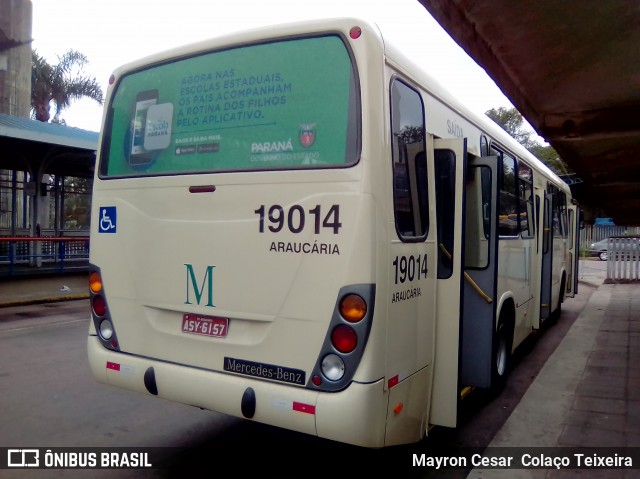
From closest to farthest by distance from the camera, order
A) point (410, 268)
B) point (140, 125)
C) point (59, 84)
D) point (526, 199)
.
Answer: point (410, 268) → point (140, 125) → point (526, 199) → point (59, 84)

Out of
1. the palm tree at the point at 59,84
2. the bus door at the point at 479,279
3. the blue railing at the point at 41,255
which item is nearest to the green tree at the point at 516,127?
the palm tree at the point at 59,84

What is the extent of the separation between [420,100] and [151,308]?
2473mm

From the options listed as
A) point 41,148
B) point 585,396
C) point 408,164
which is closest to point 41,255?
point 41,148

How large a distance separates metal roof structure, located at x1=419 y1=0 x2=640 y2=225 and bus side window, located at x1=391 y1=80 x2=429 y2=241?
0.76 metres

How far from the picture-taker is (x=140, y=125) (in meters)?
4.11

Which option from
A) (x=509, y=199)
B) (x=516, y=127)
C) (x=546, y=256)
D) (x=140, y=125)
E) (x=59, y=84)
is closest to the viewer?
(x=140, y=125)

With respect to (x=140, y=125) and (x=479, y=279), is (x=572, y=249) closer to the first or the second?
(x=479, y=279)

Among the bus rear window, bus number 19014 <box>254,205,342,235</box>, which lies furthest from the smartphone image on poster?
bus number 19014 <box>254,205,342,235</box>

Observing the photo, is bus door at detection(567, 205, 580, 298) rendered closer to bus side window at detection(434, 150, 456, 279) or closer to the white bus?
the white bus

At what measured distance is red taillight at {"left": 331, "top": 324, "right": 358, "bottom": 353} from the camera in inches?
121

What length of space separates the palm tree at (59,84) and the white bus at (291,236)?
93.8 ft

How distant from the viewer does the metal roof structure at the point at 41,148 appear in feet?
40.3

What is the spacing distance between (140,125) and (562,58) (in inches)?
147

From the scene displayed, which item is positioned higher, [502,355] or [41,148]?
[41,148]
